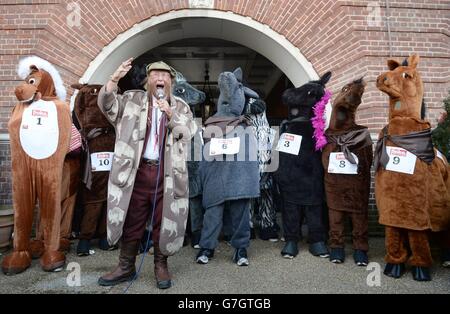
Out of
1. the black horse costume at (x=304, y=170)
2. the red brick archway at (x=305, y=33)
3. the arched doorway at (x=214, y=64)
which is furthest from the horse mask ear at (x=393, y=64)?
the arched doorway at (x=214, y=64)

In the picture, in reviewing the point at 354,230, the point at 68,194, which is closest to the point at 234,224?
the point at 354,230

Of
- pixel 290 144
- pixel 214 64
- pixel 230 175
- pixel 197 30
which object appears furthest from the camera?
pixel 214 64

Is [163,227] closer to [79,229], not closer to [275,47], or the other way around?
[79,229]

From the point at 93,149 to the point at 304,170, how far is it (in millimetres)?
2164

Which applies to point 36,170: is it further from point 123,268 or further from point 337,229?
point 337,229

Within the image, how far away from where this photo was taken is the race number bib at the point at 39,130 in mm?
3018

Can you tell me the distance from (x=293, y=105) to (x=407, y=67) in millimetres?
1083

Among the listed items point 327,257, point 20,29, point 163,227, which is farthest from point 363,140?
point 20,29

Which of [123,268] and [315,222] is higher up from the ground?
[315,222]

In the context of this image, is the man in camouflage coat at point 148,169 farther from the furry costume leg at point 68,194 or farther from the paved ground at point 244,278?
the furry costume leg at point 68,194

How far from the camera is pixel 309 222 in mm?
3482

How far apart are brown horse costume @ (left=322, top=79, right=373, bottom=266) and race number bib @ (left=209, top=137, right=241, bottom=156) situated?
923 mm

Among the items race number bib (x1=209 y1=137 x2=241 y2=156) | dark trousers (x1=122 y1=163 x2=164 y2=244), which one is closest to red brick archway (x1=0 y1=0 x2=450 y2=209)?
race number bib (x1=209 y1=137 x2=241 y2=156)

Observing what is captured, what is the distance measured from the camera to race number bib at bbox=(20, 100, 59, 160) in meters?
3.02
